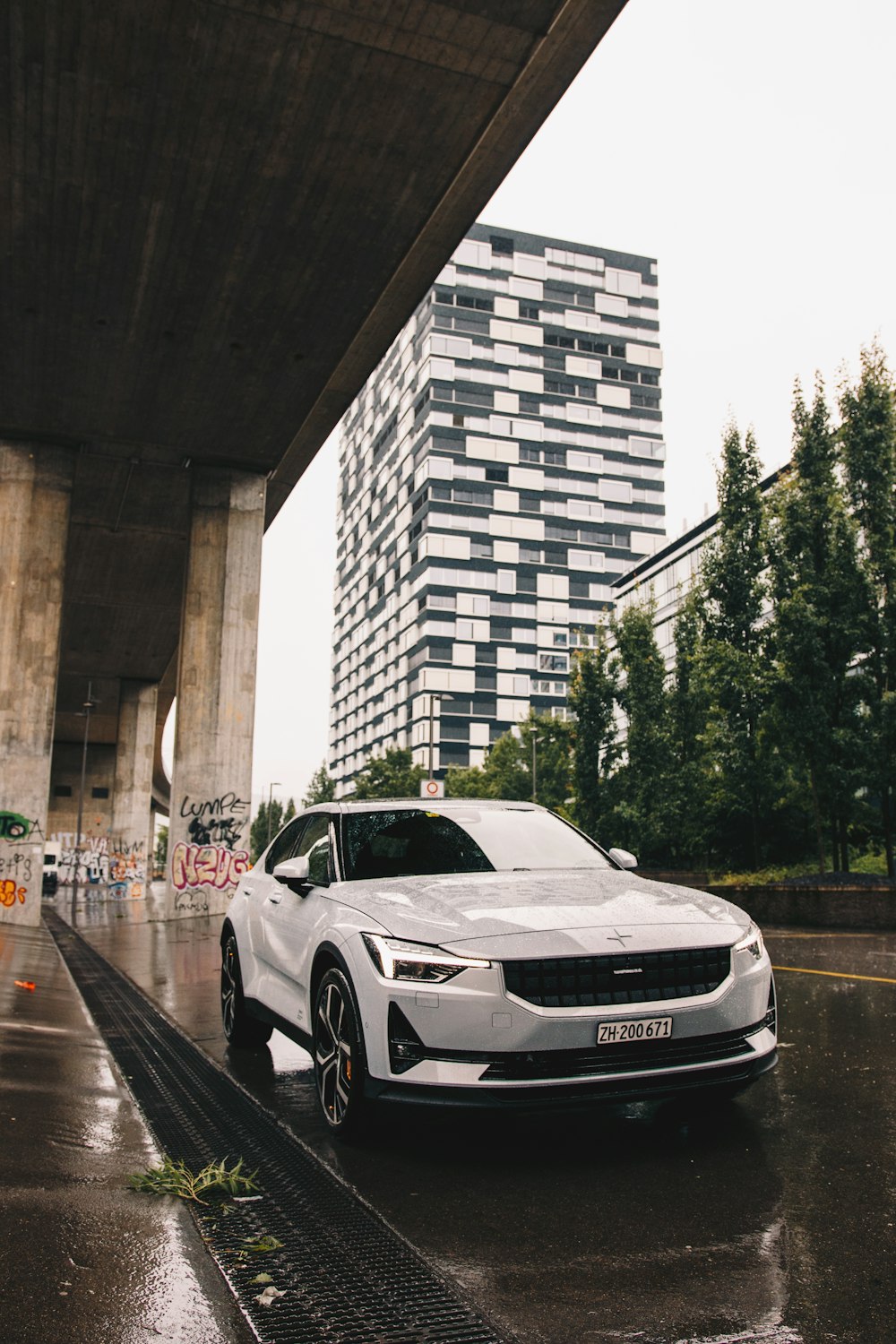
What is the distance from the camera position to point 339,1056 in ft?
14.8

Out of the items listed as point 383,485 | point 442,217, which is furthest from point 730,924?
point 383,485

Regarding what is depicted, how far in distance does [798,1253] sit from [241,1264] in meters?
1.63

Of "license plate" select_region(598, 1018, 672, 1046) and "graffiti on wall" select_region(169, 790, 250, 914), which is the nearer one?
"license plate" select_region(598, 1018, 672, 1046)

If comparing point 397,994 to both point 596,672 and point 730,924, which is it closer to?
point 730,924

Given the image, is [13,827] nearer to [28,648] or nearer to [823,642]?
[28,648]

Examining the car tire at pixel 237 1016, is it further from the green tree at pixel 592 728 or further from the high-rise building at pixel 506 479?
the high-rise building at pixel 506 479

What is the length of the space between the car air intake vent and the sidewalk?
55.8 inches

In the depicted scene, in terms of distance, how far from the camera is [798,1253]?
307 cm

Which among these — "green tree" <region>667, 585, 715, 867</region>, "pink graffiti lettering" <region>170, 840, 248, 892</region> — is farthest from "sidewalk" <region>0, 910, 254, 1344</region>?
"green tree" <region>667, 585, 715, 867</region>

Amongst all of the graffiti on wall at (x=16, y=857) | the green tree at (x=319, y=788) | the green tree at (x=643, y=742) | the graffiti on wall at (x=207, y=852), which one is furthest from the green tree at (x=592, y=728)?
the green tree at (x=319, y=788)

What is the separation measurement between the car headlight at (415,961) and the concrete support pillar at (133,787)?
5784 cm

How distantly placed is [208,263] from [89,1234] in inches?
825

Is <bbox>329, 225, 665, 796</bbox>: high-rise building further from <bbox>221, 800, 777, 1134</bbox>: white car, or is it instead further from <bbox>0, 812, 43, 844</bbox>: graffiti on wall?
<bbox>221, 800, 777, 1134</bbox>: white car

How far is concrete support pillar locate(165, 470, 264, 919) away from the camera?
27.8 metres
